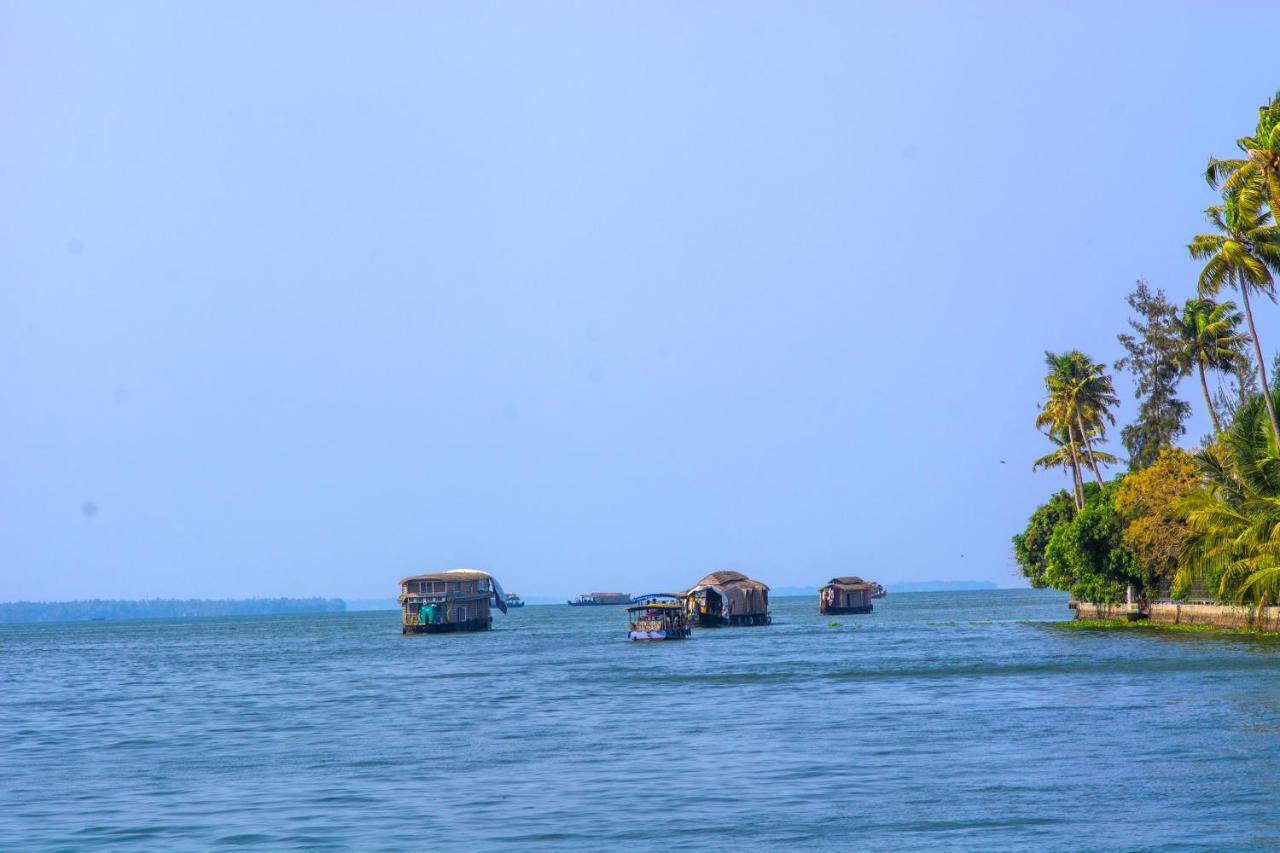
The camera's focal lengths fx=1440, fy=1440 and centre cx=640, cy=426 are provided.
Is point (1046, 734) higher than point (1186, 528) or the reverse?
the reverse

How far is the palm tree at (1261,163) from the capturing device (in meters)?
54.4

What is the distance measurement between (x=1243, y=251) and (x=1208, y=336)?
26.0 m

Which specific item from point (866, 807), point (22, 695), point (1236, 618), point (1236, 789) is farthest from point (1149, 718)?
point (22, 695)

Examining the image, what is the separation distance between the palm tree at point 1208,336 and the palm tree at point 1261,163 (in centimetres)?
2652

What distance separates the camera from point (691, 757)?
112 feet

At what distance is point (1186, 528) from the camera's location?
72562 millimetres

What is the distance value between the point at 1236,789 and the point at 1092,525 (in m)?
61.1

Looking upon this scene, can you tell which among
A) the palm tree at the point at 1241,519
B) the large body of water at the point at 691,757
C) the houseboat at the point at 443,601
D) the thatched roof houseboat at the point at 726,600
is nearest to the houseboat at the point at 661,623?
the thatched roof houseboat at the point at 726,600

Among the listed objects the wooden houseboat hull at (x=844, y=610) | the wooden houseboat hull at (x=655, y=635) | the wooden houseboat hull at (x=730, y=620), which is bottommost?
the wooden houseboat hull at (x=655, y=635)

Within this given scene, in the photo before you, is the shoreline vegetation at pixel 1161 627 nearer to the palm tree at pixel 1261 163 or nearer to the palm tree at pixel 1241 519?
the palm tree at pixel 1241 519

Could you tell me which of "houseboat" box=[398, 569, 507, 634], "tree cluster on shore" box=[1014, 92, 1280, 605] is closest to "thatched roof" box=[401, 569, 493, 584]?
"houseboat" box=[398, 569, 507, 634]

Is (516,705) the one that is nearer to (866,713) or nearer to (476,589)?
(866,713)

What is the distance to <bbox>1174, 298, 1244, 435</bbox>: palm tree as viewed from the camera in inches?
3250

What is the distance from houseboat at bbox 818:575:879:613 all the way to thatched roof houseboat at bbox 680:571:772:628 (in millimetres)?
40183
